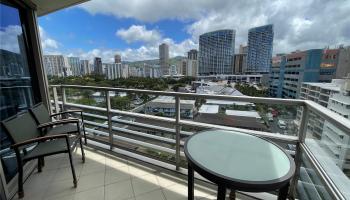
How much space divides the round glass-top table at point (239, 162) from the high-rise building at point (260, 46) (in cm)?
1067

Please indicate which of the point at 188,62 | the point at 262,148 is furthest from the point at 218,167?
the point at 188,62

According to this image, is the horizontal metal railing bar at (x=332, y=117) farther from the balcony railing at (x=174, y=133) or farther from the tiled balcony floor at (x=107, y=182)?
the tiled balcony floor at (x=107, y=182)

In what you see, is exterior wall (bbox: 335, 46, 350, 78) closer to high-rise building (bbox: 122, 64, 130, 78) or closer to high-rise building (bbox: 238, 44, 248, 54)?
high-rise building (bbox: 122, 64, 130, 78)

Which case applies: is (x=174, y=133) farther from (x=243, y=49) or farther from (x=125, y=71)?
(x=243, y=49)

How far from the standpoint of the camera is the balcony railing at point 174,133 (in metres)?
1.24

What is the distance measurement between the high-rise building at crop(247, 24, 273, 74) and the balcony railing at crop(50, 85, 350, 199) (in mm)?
10109

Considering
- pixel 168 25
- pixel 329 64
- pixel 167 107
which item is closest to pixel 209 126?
pixel 167 107

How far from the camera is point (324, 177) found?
1229mm

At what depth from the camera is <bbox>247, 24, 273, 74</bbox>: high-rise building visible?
11.4m

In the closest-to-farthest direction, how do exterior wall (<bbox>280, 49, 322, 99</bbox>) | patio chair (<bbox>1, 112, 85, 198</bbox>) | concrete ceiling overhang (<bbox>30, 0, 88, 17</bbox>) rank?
patio chair (<bbox>1, 112, 85, 198</bbox>)
concrete ceiling overhang (<bbox>30, 0, 88, 17</bbox>)
exterior wall (<bbox>280, 49, 322, 99</bbox>)

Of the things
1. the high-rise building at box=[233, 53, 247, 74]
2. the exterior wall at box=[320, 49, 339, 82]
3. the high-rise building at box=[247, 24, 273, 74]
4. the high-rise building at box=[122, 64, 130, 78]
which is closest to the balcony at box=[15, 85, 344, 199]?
the exterior wall at box=[320, 49, 339, 82]

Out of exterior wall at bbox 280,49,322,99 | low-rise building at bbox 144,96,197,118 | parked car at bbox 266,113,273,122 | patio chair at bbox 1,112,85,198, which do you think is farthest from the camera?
exterior wall at bbox 280,49,322,99

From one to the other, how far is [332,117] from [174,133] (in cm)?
163

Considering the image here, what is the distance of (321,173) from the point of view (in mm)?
1268
